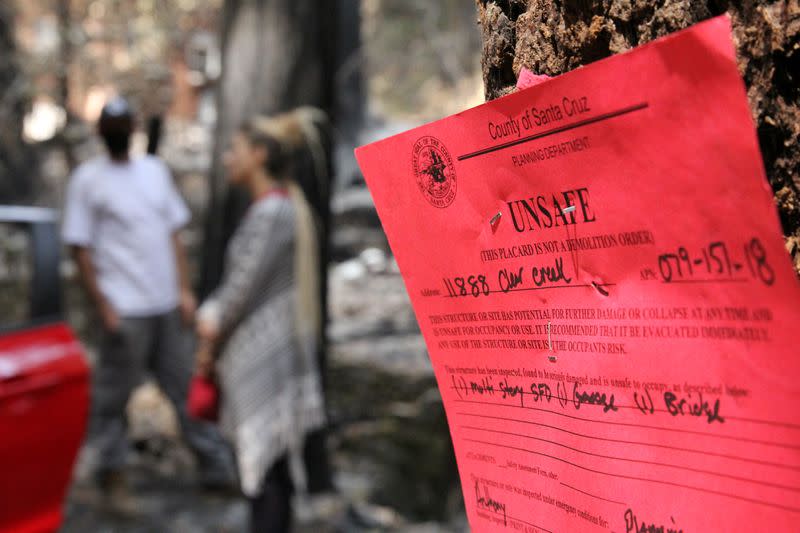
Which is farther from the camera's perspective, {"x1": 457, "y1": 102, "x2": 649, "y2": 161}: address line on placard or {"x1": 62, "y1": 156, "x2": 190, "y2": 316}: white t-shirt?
{"x1": 62, "y1": 156, "x2": 190, "y2": 316}: white t-shirt

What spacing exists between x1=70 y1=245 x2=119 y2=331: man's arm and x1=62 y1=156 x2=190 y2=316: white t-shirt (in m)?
0.03

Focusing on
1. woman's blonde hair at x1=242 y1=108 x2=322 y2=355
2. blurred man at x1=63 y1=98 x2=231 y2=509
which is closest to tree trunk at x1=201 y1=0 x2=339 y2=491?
blurred man at x1=63 y1=98 x2=231 y2=509

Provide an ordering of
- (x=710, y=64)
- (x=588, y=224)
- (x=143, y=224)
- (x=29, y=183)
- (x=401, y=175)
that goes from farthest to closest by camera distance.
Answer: (x=29, y=183) → (x=143, y=224) → (x=401, y=175) → (x=588, y=224) → (x=710, y=64)

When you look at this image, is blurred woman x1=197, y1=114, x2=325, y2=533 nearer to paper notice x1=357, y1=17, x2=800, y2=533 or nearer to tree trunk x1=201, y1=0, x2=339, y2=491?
tree trunk x1=201, y1=0, x2=339, y2=491

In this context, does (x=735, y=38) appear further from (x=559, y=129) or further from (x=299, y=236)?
(x=299, y=236)

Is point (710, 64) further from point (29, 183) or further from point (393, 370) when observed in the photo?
point (29, 183)

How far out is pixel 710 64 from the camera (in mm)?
518

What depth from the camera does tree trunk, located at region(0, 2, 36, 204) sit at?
30.2ft

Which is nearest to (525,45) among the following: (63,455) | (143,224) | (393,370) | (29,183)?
(63,455)

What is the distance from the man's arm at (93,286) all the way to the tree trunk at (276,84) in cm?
59

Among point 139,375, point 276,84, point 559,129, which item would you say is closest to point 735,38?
point 559,129

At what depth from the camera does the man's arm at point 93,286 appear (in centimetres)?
445

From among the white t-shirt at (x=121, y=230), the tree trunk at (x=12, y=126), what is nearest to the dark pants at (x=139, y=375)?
the white t-shirt at (x=121, y=230)

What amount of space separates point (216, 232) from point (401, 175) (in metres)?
4.16
